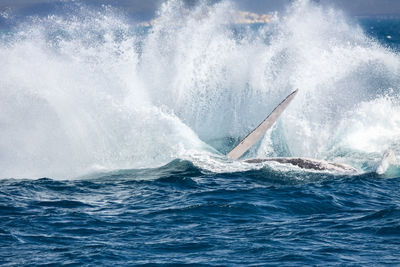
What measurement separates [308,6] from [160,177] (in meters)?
17.8

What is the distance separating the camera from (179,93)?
27.3 meters

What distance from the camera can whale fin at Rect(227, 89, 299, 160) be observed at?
21.5 meters

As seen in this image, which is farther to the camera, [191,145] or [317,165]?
[191,145]

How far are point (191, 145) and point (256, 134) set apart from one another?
2.70 meters

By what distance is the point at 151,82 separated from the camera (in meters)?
28.5

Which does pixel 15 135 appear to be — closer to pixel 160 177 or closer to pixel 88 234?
pixel 160 177

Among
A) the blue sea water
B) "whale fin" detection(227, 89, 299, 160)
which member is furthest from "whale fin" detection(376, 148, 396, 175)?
"whale fin" detection(227, 89, 299, 160)

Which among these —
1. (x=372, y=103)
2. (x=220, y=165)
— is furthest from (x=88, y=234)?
(x=372, y=103)

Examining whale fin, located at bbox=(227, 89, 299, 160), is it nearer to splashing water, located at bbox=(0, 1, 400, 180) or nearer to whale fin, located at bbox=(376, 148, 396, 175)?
splashing water, located at bbox=(0, 1, 400, 180)

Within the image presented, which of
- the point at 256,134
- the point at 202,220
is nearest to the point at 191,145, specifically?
the point at 256,134

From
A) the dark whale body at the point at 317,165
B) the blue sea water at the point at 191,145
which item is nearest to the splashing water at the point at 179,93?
the blue sea water at the point at 191,145

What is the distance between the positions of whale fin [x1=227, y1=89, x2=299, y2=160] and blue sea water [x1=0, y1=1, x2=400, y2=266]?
56cm

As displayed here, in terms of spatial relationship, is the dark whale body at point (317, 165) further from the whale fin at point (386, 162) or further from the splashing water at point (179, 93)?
the splashing water at point (179, 93)

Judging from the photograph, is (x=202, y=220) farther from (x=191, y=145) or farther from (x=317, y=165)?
(x=191, y=145)
